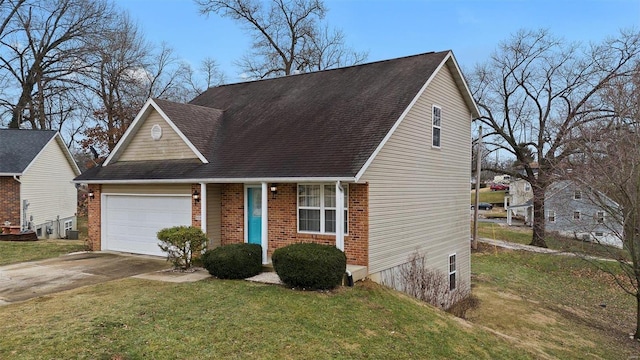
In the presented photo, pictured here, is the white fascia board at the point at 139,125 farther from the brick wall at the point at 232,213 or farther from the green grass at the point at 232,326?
the green grass at the point at 232,326

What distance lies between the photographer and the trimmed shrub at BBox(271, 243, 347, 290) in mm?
9133

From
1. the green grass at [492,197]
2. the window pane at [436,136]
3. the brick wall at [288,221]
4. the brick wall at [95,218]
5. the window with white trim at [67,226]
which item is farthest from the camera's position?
the green grass at [492,197]

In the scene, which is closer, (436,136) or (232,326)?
(232,326)

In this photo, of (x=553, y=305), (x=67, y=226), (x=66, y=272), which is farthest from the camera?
(x=67, y=226)

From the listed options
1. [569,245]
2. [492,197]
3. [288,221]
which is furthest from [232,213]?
[492,197]

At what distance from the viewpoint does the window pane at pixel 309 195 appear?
11620mm

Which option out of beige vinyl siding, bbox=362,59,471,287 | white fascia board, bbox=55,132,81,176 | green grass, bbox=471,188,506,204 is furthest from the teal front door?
green grass, bbox=471,188,506,204

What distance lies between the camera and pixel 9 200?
23266 millimetres

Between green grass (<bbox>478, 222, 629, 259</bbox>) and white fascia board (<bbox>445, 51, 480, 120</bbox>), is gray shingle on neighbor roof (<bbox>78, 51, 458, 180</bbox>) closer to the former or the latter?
white fascia board (<bbox>445, 51, 480, 120</bbox>)

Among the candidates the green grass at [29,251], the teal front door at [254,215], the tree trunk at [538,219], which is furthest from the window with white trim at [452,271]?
the tree trunk at [538,219]

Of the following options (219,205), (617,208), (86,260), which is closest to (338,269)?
(219,205)

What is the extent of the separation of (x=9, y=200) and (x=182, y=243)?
17.9 metres

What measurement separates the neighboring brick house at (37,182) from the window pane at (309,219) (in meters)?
19.3

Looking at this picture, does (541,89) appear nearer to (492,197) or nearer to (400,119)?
(400,119)
